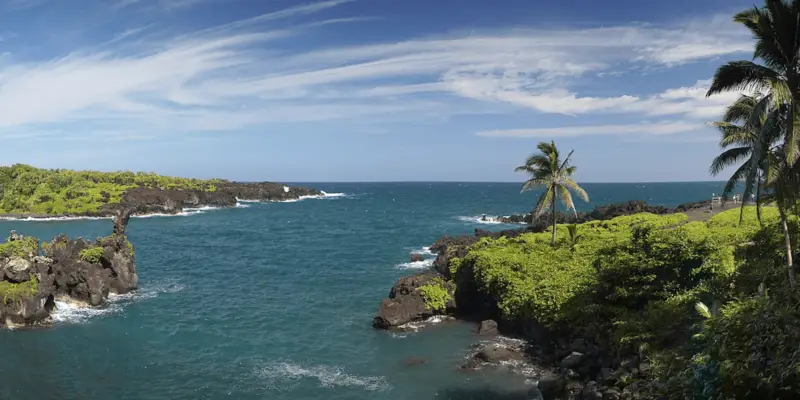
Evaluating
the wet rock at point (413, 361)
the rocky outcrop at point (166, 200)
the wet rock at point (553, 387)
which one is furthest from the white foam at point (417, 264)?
the rocky outcrop at point (166, 200)

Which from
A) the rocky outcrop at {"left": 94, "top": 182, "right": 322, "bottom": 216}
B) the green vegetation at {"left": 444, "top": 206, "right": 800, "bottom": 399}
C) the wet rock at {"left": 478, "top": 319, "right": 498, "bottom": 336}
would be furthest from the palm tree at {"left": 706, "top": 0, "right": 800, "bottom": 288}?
the rocky outcrop at {"left": 94, "top": 182, "right": 322, "bottom": 216}

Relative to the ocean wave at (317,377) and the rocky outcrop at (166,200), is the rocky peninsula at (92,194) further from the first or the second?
the ocean wave at (317,377)

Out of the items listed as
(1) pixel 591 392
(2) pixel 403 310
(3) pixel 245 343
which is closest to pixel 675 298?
(1) pixel 591 392

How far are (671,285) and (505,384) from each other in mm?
9575

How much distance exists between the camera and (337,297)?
47.3 metres

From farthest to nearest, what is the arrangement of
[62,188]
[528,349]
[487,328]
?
[62,188]
[487,328]
[528,349]

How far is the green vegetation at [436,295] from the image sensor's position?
37875 mm

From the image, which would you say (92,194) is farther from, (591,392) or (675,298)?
(675,298)

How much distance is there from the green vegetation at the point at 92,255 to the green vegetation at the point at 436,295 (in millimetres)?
30210

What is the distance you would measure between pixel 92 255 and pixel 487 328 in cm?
3624

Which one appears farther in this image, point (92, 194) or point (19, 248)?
point (92, 194)

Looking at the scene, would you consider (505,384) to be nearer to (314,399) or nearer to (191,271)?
(314,399)

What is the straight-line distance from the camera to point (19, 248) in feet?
139

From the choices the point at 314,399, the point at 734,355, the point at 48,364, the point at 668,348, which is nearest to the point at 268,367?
the point at 314,399
